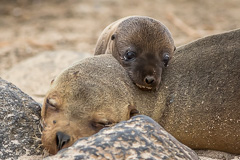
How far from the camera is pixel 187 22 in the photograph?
12039mm

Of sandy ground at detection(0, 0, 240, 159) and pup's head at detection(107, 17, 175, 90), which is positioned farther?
sandy ground at detection(0, 0, 240, 159)

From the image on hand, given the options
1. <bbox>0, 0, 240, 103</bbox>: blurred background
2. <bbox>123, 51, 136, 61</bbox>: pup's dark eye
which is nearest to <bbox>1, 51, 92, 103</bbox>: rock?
<bbox>0, 0, 240, 103</bbox>: blurred background

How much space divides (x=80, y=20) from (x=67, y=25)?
1.96 ft

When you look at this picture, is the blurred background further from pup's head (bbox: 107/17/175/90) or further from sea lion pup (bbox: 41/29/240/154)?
sea lion pup (bbox: 41/29/240/154)

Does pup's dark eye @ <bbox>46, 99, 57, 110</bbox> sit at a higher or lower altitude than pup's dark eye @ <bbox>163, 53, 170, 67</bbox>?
lower

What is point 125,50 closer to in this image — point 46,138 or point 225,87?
point 225,87

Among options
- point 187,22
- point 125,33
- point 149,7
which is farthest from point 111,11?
point 125,33

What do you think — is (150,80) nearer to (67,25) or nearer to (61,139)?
(61,139)

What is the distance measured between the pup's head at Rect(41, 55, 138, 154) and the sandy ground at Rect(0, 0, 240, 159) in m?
3.66

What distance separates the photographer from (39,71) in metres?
7.45

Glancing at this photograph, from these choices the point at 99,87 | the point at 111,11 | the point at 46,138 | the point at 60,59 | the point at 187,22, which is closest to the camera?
the point at 46,138

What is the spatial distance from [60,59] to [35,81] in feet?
2.64

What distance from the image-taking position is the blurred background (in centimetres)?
768

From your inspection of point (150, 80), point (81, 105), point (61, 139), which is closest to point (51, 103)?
point (81, 105)
